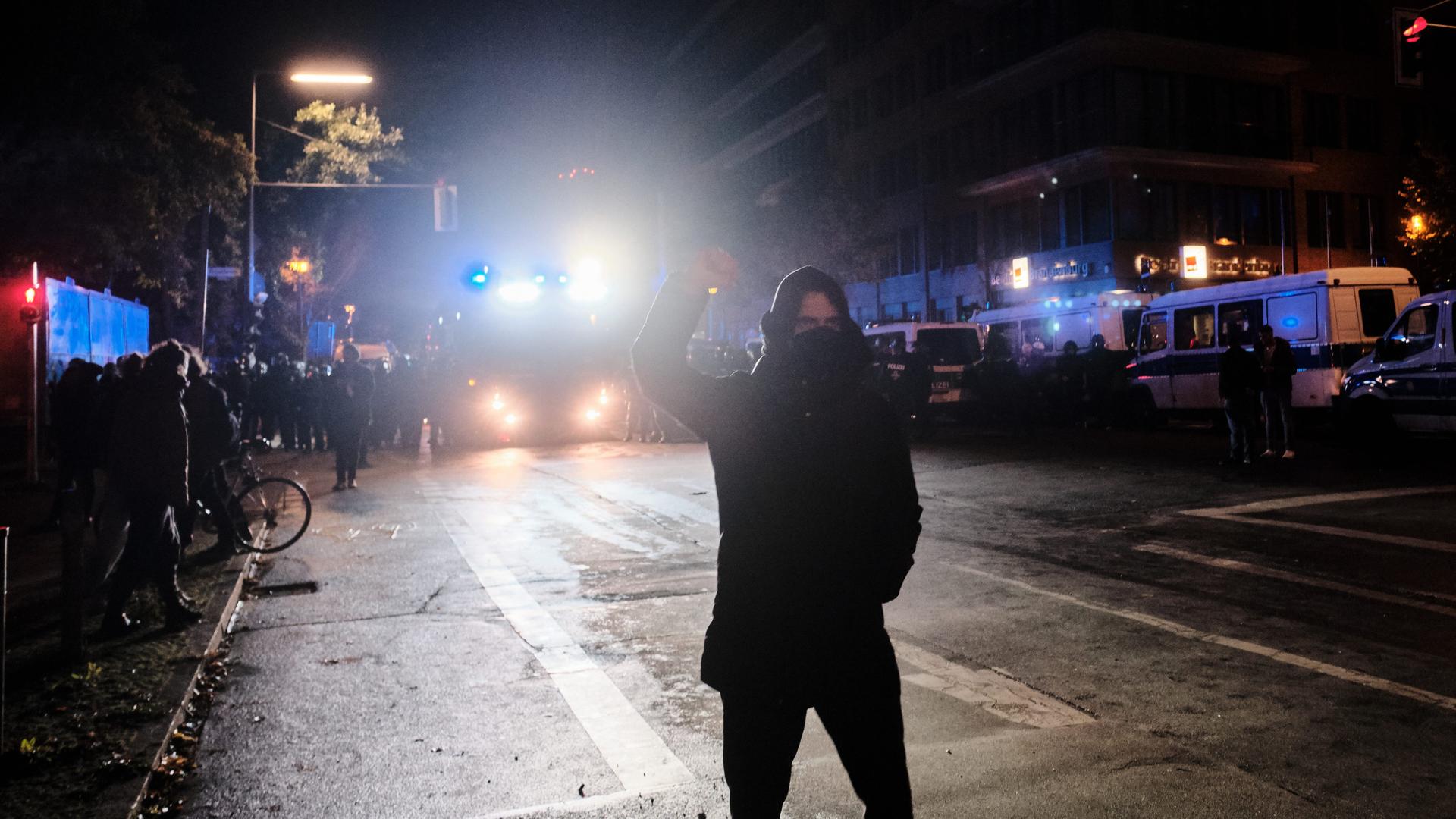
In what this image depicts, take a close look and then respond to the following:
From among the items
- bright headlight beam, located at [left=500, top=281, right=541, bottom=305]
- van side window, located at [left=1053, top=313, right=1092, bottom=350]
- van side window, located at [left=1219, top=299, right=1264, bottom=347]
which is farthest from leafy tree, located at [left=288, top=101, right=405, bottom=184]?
van side window, located at [left=1219, top=299, right=1264, bottom=347]

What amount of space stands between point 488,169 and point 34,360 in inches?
714

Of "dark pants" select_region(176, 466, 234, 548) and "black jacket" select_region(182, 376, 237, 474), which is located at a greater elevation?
"black jacket" select_region(182, 376, 237, 474)

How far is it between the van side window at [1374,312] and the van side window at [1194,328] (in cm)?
287

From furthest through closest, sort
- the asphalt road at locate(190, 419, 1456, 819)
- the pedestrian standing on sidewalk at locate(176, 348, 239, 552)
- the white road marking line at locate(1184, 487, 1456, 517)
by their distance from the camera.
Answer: the white road marking line at locate(1184, 487, 1456, 517) → the pedestrian standing on sidewalk at locate(176, 348, 239, 552) → the asphalt road at locate(190, 419, 1456, 819)

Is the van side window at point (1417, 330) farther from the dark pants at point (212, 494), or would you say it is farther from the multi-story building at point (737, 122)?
the multi-story building at point (737, 122)

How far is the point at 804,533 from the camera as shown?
9.32 feet

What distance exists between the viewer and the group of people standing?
1573 centimetres

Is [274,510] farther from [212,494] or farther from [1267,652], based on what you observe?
[1267,652]

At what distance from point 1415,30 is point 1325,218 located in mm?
27383

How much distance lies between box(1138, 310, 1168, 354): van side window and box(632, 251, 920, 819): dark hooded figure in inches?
894

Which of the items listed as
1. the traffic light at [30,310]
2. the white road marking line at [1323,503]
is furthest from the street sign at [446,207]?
the white road marking line at [1323,503]

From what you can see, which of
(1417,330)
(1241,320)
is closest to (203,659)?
(1417,330)

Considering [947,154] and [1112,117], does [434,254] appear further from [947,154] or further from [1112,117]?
Result: [1112,117]

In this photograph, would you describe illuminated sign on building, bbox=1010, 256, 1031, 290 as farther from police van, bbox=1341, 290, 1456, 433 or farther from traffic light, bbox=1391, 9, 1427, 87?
police van, bbox=1341, 290, 1456, 433
